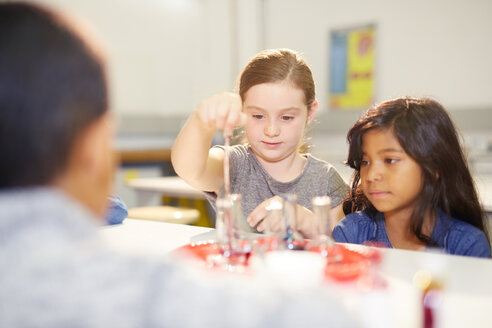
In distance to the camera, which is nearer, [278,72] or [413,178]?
[413,178]

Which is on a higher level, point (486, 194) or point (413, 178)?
point (413, 178)

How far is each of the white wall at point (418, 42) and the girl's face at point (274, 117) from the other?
1914 mm

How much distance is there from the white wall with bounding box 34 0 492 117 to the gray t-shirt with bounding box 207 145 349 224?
2140 mm

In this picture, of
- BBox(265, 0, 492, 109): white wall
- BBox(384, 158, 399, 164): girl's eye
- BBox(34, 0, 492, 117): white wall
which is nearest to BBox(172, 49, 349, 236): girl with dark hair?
BBox(384, 158, 399, 164): girl's eye

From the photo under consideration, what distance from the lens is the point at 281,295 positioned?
385 mm

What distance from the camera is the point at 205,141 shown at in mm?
1203

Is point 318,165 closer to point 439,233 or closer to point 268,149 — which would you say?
point 268,149

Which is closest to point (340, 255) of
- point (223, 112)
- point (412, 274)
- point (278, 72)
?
point (412, 274)

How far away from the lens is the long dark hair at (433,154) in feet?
4.02

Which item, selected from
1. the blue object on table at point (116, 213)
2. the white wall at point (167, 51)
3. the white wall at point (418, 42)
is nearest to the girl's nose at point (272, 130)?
the blue object on table at point (116, 213)

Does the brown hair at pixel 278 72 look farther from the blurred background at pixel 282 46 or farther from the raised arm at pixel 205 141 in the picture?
the blurred background at pixel 282 46

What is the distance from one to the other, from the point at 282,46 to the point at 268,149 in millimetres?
2892

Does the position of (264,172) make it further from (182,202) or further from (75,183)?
(182,202)

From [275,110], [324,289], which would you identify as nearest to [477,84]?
[275,110]
